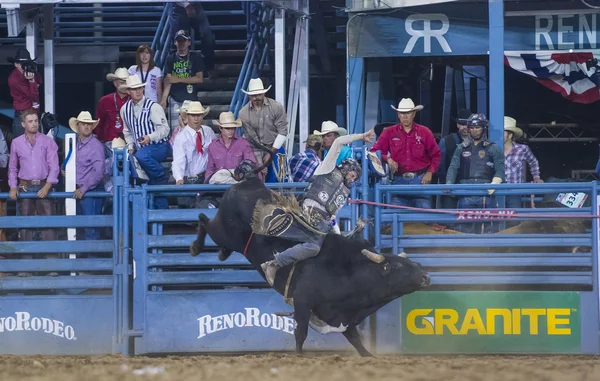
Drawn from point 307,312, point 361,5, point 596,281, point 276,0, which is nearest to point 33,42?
point 276,0

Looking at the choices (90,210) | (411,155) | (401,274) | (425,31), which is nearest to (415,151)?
(411,155)

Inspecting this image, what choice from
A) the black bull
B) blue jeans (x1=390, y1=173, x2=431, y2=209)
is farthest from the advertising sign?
blue jeans (x1=390, y1=173, x2=431, y2=209)

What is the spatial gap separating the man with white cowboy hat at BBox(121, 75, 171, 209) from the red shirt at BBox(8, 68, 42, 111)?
1.58 m

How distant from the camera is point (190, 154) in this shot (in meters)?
11.2

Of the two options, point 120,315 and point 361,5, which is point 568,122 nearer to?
point 361,5

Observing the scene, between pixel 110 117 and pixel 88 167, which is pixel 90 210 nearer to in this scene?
pixel 88 167

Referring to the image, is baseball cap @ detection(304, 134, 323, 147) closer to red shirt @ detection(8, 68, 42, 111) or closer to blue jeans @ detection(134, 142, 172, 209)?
blue jeans @ detection(134, 142, 172, 209)

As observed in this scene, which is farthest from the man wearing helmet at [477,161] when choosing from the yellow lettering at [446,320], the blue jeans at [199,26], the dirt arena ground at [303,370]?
the blue jeans at [199,26]

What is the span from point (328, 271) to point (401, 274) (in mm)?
641

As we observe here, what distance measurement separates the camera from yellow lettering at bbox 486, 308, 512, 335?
9.95 m

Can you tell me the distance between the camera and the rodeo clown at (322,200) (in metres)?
9.21

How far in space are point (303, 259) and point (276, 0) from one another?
Result: 4336 millimetres

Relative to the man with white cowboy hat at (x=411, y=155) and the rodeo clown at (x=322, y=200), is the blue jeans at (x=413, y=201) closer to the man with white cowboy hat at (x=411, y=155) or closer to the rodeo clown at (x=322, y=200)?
the man with white cowboy hat at (x=411, y=155)

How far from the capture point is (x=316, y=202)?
9.31m
